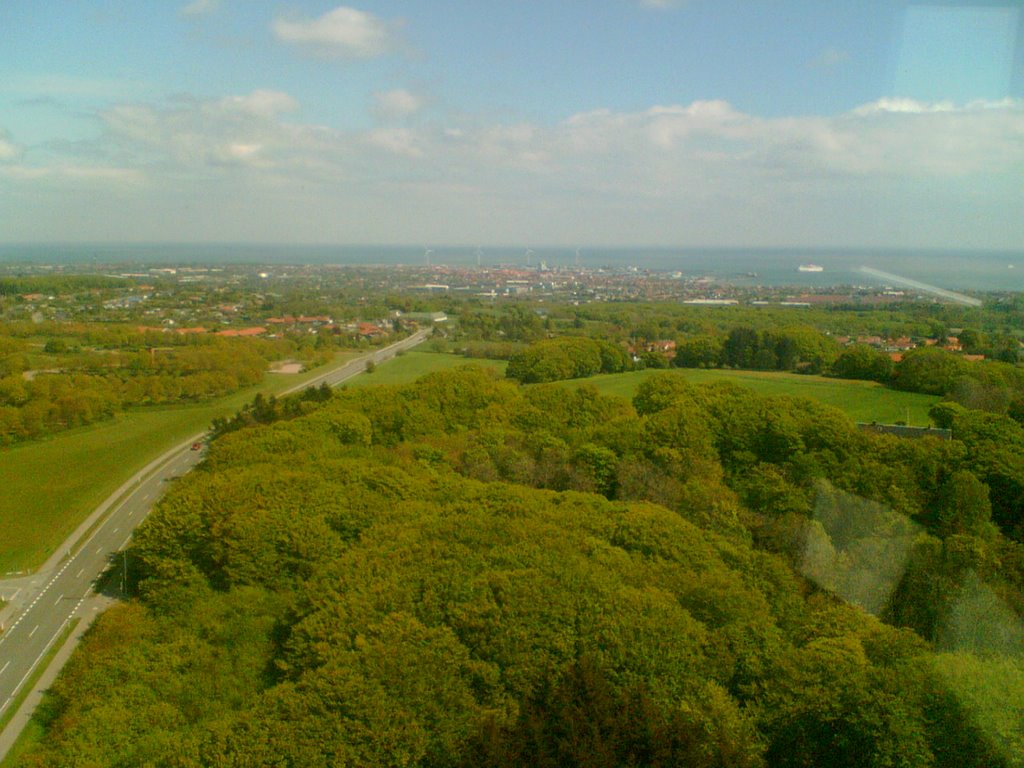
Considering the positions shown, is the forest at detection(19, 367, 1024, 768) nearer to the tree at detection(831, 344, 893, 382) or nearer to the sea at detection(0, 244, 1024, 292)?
the tree at detection(831, 344, 893, 382)

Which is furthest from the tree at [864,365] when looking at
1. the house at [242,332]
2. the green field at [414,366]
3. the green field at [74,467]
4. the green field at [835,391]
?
the house at [242,332]

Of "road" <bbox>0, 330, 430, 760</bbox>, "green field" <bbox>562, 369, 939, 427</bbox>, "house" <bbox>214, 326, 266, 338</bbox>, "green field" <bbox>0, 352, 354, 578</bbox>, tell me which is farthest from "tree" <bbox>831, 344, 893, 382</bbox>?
"house" <bbox>214, 326, 266, 338</bbox>

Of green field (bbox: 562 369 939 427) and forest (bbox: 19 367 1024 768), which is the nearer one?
forest (bbox: 19 367 1024 768)

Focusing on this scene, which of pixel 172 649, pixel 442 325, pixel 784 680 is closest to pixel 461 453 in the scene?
pixel 172 649

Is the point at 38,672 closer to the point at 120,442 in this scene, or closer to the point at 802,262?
the point at 120,442

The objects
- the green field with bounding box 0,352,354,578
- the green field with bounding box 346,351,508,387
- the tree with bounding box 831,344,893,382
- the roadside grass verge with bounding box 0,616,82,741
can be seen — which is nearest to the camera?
the roadside grass verge with bounding box 0,616,82,741

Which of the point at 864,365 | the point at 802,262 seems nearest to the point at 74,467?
the point at 864,365

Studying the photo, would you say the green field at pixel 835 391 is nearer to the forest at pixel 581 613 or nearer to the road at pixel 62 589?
Result: the forest at pixel 581 613
